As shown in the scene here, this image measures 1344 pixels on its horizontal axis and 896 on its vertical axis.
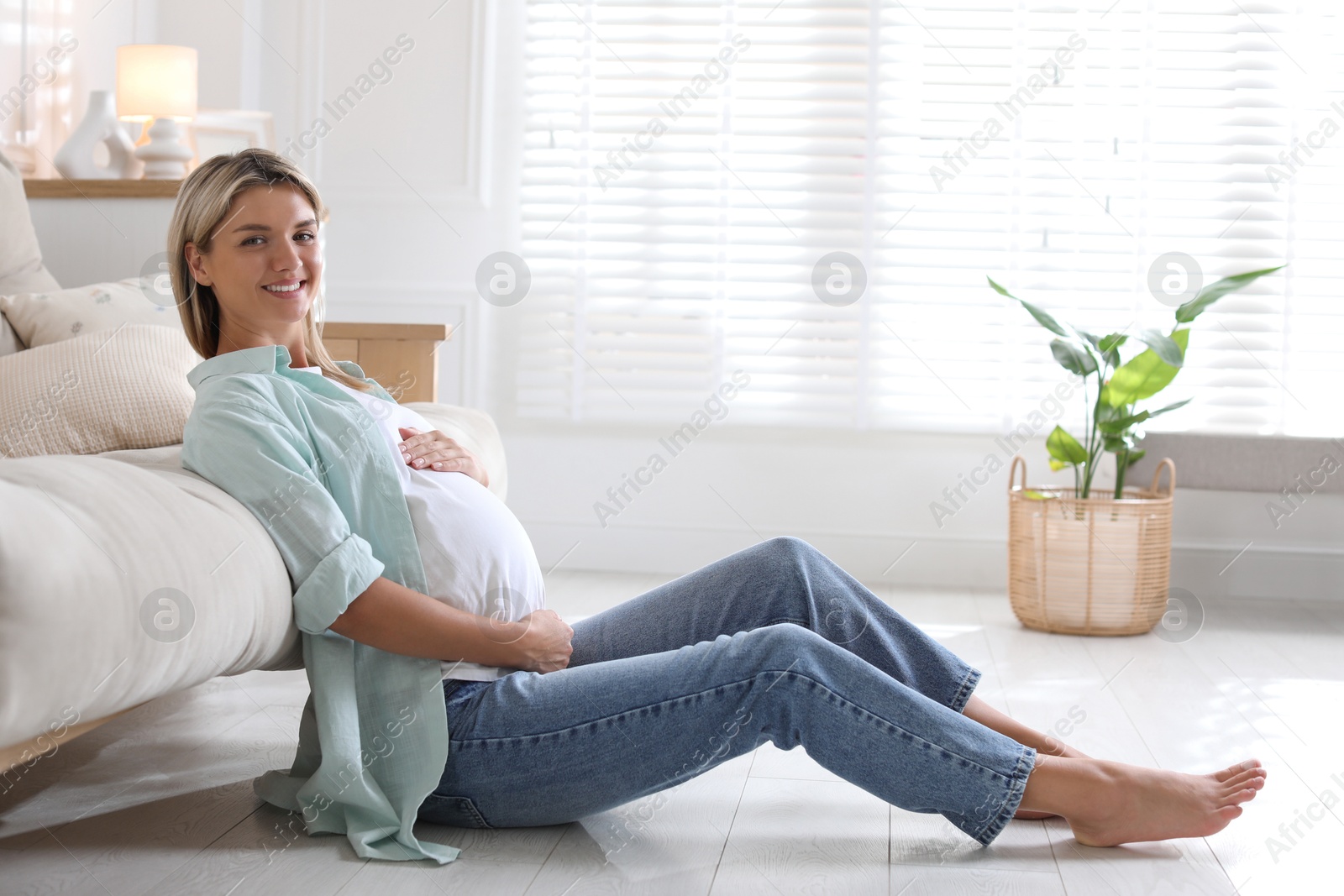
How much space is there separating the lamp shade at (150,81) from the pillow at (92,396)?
1240 millimetres

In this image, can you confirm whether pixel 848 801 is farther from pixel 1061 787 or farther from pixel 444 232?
pixel 444 232

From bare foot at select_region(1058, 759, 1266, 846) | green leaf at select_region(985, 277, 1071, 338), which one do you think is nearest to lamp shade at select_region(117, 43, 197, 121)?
green leaf at select_region(985, 277, 1071, 338)

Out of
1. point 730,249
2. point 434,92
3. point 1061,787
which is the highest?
point 434,92

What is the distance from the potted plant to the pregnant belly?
1778mm

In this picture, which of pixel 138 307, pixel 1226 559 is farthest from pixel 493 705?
pixel 1226 559

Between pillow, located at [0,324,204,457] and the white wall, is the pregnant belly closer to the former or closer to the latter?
pillow, located at [0,324,204,457]

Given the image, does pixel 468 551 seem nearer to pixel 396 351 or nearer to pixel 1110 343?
pixel 396 351

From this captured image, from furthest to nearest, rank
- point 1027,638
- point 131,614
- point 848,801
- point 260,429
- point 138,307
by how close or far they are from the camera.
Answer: point 1027,638 < point 138,307 < point 848,801 < point 260,429 < point 131,614

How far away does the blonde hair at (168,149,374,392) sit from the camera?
140 cm

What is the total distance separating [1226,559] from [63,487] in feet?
10.4

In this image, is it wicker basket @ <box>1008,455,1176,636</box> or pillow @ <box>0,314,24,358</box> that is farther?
wicker basket @ <box>1008,455,1176,636</box>

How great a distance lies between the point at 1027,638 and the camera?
2.76m

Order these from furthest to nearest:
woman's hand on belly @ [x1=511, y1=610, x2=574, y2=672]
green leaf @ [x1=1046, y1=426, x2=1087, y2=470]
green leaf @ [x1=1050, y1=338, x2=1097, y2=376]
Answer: green leaf @ [x1=1046, y1=426, x2=1087, y2=470], green leaf @ [x1=1050, y1=338, x2=1097, y2=376], woman's hand on belly @ [x1=511, y1=610, x2=574, y2=672]

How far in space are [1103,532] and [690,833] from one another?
5.57ft
